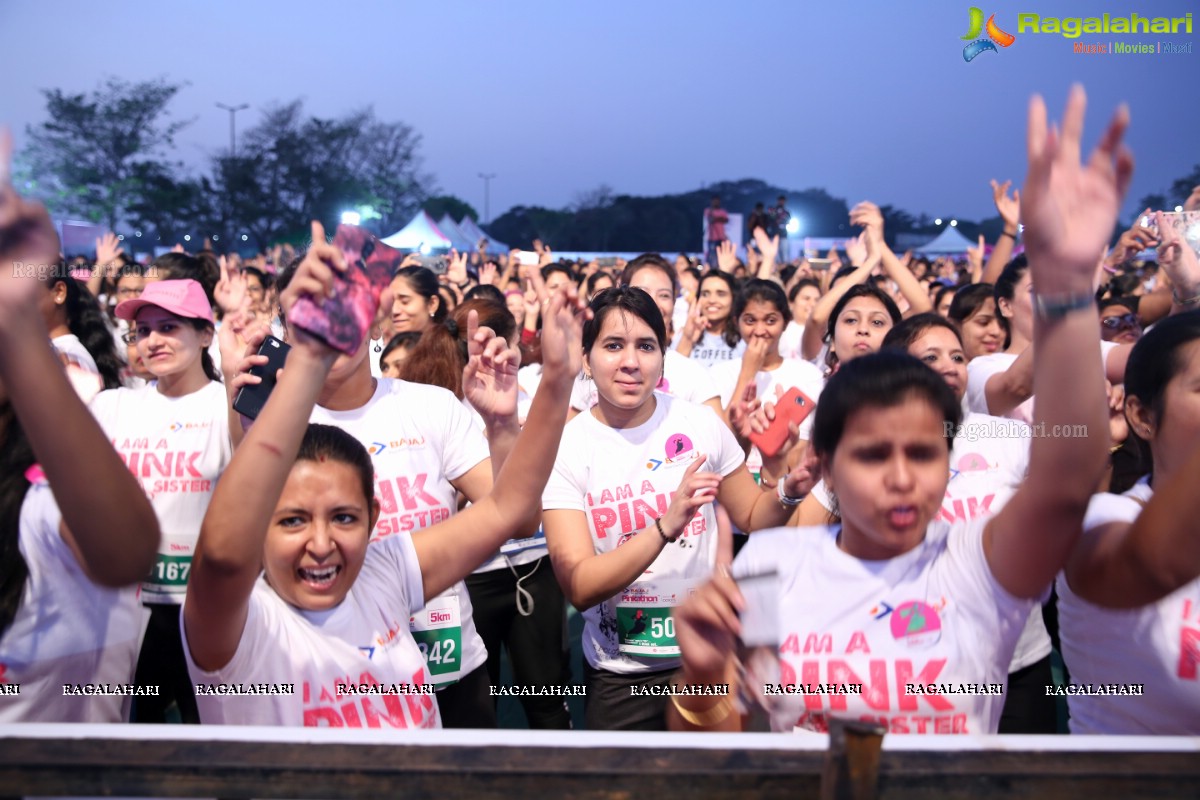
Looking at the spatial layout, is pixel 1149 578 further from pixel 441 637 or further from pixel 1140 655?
pixel 441 637

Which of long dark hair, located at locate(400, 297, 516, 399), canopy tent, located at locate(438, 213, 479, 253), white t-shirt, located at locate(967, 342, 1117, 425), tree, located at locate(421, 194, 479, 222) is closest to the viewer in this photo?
white t-shirt, located at locate(967, 342, 1117, 425)

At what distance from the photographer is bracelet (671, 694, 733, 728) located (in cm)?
175

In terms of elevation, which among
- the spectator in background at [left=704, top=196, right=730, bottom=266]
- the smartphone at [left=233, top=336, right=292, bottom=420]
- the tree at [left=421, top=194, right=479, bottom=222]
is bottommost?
the smartphone at [left=233, top=336, right=292, bottom=420]

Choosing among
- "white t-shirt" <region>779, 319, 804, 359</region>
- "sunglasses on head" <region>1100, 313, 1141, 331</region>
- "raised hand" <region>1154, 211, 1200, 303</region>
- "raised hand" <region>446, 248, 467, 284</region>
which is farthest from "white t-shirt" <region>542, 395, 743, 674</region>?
"raised hand" <region>446, 248, 467, 284</region>

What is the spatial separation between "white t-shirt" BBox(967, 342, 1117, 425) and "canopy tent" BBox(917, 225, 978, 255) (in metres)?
24.1

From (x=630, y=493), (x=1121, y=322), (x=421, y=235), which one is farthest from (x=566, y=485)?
(x=421, y=235)

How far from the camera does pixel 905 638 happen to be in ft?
5.79

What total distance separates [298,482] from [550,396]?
0.57m

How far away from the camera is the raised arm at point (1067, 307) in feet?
4.53

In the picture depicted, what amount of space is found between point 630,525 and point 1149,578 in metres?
1.58

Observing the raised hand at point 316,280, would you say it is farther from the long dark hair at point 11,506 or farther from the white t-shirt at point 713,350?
the white t-shirt at point 713,350

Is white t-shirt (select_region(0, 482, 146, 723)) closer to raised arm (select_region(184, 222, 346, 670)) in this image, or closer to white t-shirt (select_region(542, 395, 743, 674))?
raised arm (select_region(184, 222, 346, 670))

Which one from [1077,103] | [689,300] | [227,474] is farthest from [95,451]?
[689,300]

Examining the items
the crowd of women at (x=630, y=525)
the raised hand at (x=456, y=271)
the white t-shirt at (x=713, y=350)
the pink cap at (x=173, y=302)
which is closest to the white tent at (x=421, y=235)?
the raised hand at (x=456, y=271)
